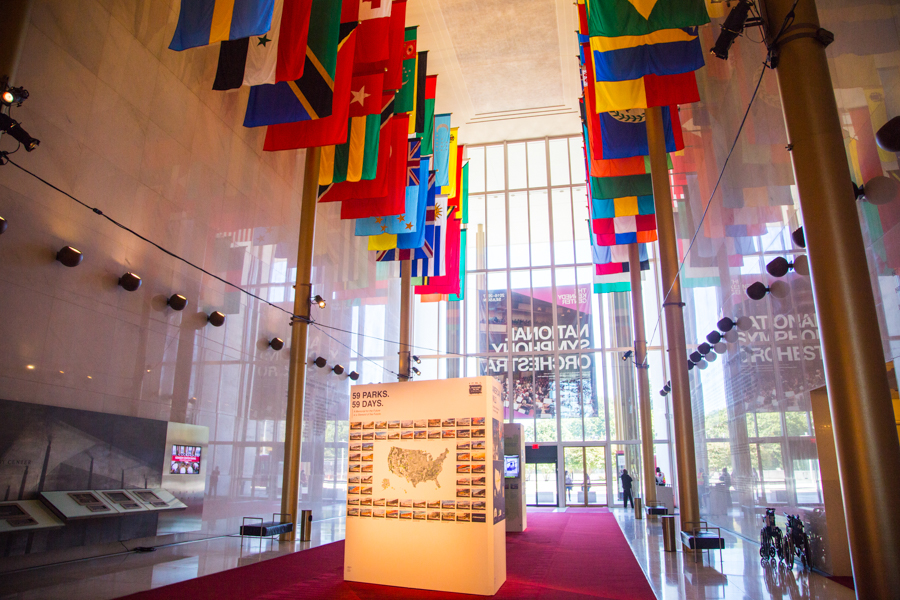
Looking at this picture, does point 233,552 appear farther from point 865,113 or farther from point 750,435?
point 865,113

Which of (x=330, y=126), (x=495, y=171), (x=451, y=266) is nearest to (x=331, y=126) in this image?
(x=330, y=126)

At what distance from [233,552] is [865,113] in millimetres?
11550

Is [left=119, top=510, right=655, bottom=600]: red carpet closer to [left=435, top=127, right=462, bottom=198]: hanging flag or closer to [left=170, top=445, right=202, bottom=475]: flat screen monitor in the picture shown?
[left=170, top=445, right=202, bottom=475]: flat screen monitor

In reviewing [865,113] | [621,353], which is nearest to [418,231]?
[865,113]

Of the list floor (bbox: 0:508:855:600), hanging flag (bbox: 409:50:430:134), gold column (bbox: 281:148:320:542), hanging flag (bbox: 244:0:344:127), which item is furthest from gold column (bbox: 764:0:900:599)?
hanging flag (bbox: 409:50:430:134)

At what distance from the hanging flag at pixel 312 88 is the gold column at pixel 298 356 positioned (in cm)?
310

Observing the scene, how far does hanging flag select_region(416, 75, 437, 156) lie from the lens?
16.1 meters

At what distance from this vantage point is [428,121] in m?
16.8

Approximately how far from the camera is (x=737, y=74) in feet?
32.6

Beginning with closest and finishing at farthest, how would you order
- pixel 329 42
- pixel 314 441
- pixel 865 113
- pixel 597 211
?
pixel 865 113 < pixel 329 42 < pixel 597 211 < pixel 314 441

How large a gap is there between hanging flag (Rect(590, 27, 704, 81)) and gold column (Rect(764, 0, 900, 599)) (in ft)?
12.1

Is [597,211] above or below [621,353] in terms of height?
above

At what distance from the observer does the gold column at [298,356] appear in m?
12.5

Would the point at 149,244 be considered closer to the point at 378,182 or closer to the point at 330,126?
the point at 330,126
